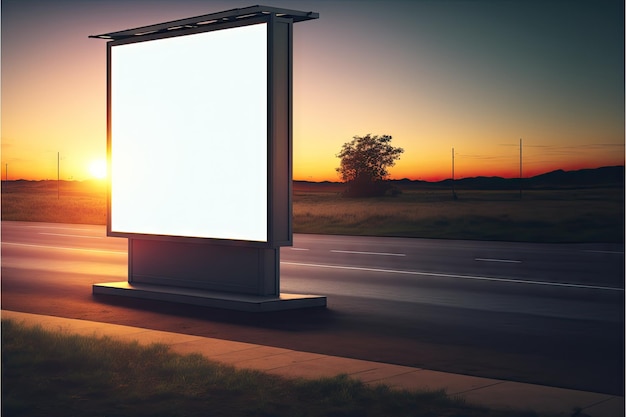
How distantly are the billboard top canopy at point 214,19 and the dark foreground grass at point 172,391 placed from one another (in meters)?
6.06

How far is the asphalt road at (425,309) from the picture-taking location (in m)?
11.0

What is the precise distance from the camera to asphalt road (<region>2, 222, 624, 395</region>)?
1102 centimetres

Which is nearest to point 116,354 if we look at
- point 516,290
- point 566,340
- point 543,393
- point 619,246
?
point 543,393

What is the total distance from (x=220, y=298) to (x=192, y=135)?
8.94 feet

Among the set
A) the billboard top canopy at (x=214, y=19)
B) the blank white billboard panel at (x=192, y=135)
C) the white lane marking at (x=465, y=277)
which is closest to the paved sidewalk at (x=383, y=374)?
the blank white billboard panel at (x=192, y=135)

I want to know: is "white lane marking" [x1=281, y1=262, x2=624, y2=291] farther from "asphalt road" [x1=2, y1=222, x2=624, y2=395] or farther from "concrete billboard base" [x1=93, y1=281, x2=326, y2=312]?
"concrete billboard base" [x1=93, y1=281, x2=326, y2=312]

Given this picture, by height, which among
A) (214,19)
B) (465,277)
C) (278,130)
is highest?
(214,19)

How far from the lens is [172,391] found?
8.73m

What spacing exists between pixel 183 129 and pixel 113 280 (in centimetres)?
502

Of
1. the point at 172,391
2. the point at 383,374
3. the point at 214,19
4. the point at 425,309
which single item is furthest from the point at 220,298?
the point at 172,391

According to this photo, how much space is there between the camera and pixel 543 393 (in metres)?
8.77

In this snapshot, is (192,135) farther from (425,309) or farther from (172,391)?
(172,391)

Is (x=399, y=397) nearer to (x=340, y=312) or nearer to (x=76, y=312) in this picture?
(x=340, y=312)

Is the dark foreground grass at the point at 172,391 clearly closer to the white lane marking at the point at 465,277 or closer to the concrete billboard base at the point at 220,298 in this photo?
the concrete billboard base at the point at 220,298
